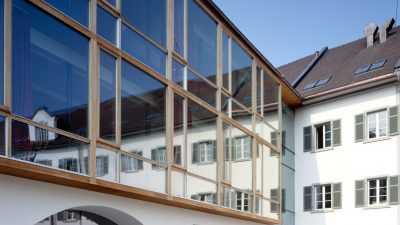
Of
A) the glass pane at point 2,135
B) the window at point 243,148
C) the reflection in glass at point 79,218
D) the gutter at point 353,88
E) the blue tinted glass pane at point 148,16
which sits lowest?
the reflection in glass at point 79,218

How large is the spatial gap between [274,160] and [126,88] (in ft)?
28.5

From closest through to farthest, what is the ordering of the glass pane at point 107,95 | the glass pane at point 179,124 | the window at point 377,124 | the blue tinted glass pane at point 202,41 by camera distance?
the glass pane at point 107,95 → the glass pane at point 179,124 → the blue tinted glass pane at point 202,41 → the window at point 377,124

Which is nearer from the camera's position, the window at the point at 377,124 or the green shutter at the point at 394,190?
the green shutter at the point at 394,190

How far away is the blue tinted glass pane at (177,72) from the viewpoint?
11.9 meters

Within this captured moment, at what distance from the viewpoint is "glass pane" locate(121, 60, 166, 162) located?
33.2ft

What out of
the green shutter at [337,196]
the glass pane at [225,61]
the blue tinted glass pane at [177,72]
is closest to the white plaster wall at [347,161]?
the green shutter at [337,196]

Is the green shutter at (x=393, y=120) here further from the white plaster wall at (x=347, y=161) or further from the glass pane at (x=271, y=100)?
the glass pane at (x=271, y=100)

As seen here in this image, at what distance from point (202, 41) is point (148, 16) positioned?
8.65ft

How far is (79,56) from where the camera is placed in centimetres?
891

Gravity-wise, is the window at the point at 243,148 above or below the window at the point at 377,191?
above

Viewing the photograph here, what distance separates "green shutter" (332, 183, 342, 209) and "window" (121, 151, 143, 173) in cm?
1199

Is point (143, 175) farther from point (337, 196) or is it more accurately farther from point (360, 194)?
point (337, 196)

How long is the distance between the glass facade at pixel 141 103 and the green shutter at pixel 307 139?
523 cm

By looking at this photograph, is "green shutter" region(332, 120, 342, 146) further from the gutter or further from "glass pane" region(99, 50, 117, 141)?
"glass pane" region(99, 50, 117, 141)
